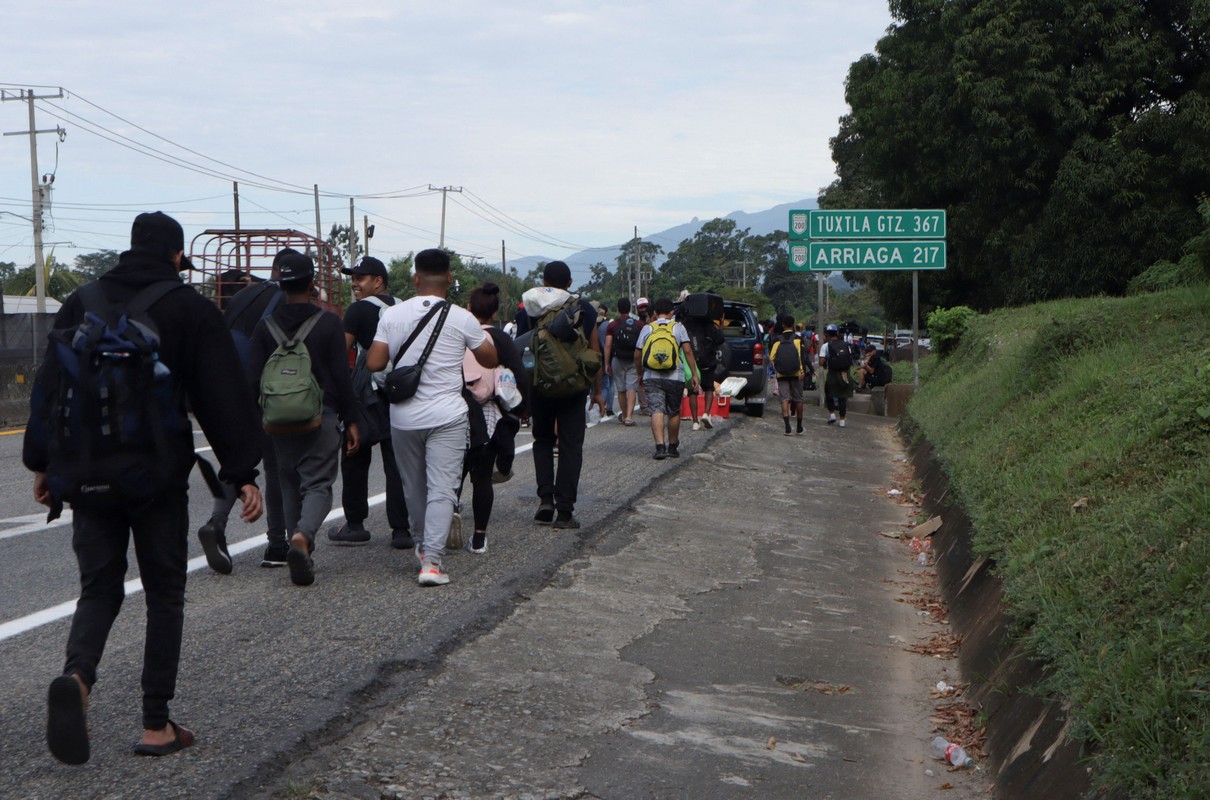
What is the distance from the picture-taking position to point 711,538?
9906mm

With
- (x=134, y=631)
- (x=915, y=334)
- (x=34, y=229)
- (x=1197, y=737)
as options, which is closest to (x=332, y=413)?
(x=134, y=631)

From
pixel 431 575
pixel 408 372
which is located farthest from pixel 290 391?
pixel 431 575

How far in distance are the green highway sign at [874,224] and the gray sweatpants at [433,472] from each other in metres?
16.6

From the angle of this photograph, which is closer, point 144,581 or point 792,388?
point 144,581

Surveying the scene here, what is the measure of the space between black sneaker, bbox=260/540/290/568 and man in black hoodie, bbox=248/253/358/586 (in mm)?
437

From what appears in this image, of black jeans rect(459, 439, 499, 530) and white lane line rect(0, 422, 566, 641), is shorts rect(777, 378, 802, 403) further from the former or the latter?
black jeans rect(459, 439, 499, 530)

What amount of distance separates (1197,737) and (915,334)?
65.3 ft

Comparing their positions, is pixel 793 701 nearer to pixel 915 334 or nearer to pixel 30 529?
pixel 30 529

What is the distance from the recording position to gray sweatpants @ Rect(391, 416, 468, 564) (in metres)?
7.22

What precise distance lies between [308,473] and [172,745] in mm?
2955

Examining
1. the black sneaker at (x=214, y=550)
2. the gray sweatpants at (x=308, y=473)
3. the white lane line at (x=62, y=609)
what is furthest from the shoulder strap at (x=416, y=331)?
the black sneaker at (x=214, y=550)

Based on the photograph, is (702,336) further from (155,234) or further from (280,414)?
(155,234)

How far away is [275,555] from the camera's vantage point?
7711 millimetres

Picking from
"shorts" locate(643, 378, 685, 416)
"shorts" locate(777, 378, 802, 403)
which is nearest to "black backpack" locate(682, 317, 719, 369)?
"shorts" locate(777, 378, 802, 403)
